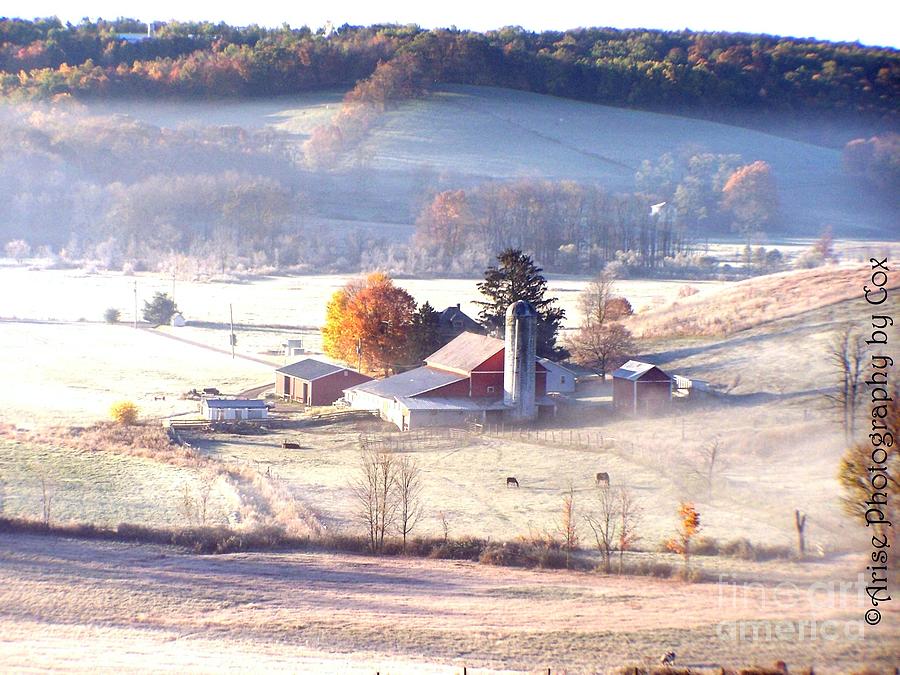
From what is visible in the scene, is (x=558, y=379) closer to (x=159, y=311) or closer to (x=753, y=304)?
(x=753, y=304)

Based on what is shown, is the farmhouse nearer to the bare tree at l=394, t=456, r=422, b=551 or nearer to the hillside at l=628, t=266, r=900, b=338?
the bare tree at l=394, t=456, r=422, b=551

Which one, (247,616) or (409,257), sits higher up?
(409,257)

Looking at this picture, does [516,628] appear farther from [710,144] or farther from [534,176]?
[710,144]

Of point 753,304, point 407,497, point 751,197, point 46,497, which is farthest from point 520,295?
point 751,197

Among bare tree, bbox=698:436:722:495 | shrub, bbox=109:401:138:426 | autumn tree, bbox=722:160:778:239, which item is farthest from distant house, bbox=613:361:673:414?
autumn tree, bbox=722:160:778:239

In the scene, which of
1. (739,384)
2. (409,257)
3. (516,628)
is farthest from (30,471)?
(409,257)
